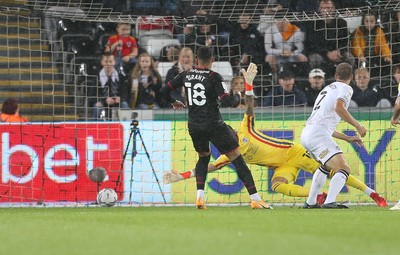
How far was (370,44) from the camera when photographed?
66.9ft

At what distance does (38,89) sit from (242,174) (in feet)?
26.5

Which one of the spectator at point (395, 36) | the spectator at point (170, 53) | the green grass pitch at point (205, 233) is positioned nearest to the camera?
the green grass pitch at point (205, 233)

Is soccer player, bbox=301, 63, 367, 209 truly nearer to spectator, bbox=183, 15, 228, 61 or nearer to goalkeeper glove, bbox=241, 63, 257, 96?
A: goalkeeper glove, bbox=241, 63, 257, 96

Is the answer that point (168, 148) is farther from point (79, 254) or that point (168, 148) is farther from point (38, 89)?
point (79, 254)

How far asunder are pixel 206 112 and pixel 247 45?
7120 millimetres

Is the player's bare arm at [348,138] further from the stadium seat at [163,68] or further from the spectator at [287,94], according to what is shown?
the stadium seat at [163,68]

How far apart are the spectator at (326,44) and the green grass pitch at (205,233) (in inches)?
337

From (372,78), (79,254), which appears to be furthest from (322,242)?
(372,78)

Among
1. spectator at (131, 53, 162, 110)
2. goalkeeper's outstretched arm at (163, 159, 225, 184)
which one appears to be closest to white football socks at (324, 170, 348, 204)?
goalkeeper's outstretched arm at (163, 159, 225, 184)

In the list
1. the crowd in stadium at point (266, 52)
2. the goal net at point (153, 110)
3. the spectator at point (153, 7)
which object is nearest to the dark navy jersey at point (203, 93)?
the goal net at point (153, 110)

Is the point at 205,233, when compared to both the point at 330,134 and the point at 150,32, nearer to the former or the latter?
the point at 330,134

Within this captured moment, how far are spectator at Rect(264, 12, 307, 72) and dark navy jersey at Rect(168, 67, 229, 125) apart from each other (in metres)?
7.34

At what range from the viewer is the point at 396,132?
17484mm

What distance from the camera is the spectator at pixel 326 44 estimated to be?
20.8m
